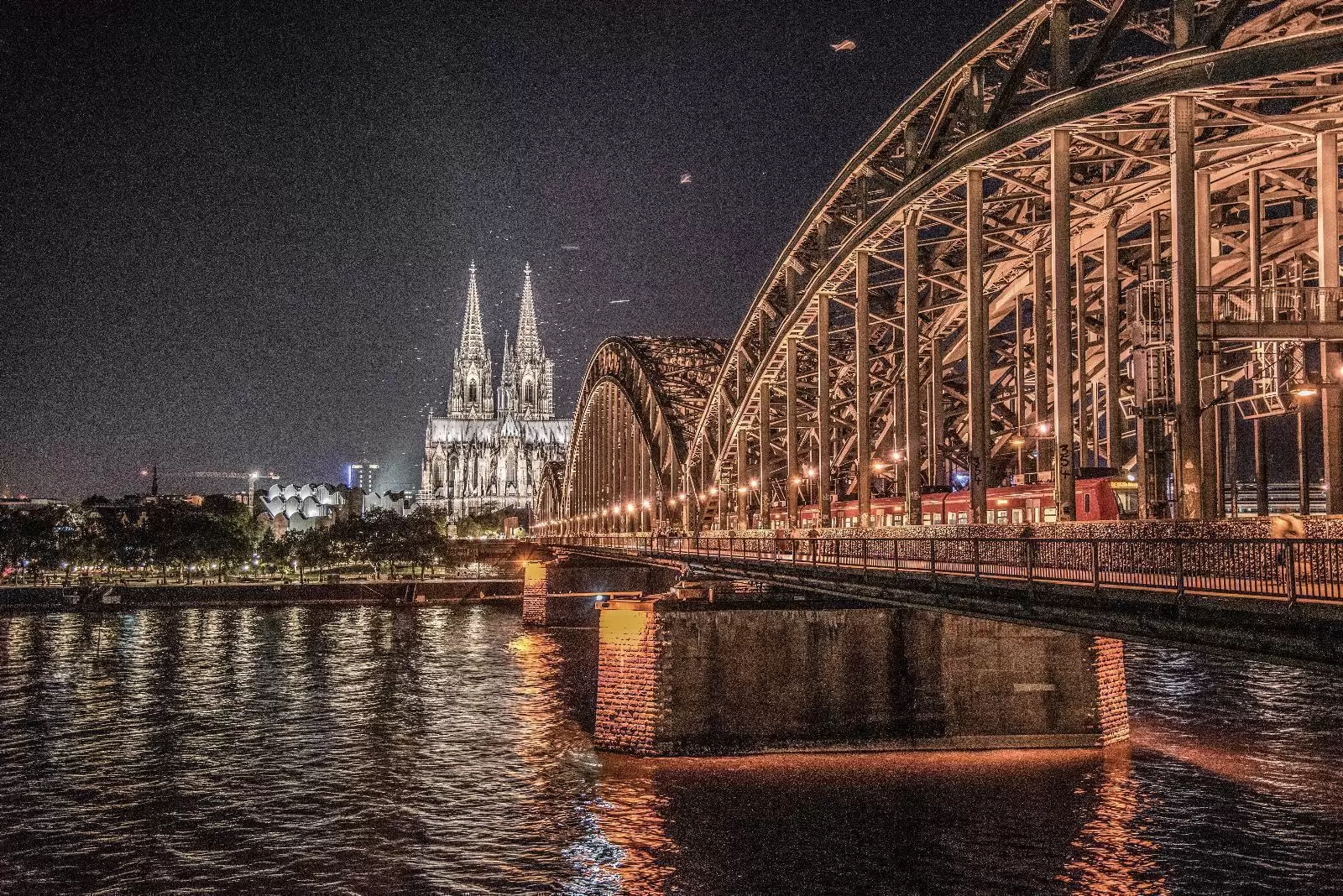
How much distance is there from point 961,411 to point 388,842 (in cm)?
4797

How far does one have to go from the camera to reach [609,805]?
33.5 metres

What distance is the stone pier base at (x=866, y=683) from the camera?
123ft

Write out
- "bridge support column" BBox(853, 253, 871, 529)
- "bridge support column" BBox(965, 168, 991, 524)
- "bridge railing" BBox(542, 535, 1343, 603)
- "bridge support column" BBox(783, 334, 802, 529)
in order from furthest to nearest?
"bridge support column" BBox(783, 334, 802, 529) < "bridge support column" BBox(853, 253, 871, 529) < "bridge support column" BBox(965, 168, 991, 524) < "bridge railing" BBox(542, 535, 1343, 603)

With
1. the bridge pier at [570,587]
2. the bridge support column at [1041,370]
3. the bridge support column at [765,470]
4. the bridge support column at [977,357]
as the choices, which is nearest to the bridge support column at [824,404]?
the bridge support column at [765,470]

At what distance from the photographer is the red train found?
37812mm

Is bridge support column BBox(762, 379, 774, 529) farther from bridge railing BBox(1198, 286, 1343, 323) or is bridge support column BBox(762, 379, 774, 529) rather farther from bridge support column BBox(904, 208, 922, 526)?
bridge railing BBox(1198, 286, 1343, 323)

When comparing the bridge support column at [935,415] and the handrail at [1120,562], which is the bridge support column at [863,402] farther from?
the handrail at [1120,562]

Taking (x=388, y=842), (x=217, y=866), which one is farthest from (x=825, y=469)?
(x=217, y=866)

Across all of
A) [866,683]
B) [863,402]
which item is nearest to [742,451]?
[863,402]

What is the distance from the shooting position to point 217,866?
96.4ft

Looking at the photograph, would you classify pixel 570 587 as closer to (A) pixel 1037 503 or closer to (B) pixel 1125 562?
(A) pixel 1037 503

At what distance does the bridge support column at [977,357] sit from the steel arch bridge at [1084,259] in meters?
0.09

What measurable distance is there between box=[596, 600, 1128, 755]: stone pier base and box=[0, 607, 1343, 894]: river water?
0.99 metres

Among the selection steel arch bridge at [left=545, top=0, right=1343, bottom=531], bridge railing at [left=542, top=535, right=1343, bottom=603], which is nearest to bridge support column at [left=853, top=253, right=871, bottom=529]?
steel arch bridge at [left=545, top=0, right=1343, bottom=531]
